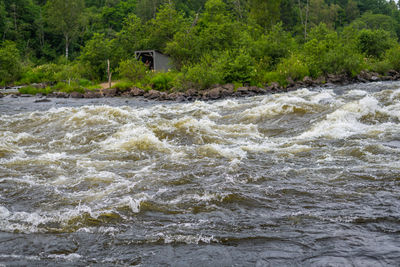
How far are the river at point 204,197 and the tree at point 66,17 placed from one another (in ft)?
151

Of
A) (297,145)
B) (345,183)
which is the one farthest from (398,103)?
(345,183)

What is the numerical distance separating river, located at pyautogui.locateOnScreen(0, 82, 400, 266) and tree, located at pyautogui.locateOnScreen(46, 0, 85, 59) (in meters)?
46.2

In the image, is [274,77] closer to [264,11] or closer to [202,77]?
[202,77]

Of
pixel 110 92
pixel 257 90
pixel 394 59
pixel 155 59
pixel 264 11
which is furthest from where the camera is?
pixel 264 11

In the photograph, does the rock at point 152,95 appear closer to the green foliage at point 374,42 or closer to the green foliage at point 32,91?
the green foliage at point 32,91

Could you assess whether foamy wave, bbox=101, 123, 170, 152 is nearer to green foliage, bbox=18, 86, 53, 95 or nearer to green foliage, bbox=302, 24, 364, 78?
A: green foliage, bbox=18, 86, 53, 95

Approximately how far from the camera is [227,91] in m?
21.5

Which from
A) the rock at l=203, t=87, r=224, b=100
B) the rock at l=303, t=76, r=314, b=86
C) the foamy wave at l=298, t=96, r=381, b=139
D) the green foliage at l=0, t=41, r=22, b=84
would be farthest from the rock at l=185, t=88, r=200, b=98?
the green foliage at l=0, t=41, r=22, b=84


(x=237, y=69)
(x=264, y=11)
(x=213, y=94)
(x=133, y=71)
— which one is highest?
(x=264, y=11)

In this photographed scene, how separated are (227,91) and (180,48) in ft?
36.2

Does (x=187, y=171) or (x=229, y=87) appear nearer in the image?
(x=187, y=171)

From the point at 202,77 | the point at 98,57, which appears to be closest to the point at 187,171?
the point at 202,77

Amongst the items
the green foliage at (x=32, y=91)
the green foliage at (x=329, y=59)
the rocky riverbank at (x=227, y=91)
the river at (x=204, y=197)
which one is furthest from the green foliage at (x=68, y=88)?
the river at (x=204, y=197)

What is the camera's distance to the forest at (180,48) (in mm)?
25125
